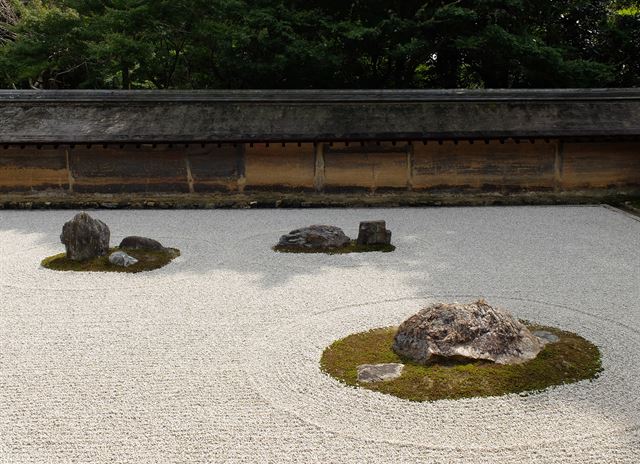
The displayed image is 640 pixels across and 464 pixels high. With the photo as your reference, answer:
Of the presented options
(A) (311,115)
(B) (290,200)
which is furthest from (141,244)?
(A) (311,115)

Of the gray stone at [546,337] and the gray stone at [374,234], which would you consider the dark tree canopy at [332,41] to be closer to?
the gray stone at [374,234]

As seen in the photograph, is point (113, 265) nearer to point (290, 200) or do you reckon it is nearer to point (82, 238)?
point (82, 238)

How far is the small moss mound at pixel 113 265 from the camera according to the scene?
11117 mm

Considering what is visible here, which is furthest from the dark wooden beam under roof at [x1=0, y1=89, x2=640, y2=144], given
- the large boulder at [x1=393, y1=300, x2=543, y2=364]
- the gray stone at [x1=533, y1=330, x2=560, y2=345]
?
the large boulder at [x1=393, y1=300, x2=543, y2=364]

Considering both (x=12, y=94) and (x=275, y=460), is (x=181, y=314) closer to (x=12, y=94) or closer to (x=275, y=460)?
(x=275, y=460)

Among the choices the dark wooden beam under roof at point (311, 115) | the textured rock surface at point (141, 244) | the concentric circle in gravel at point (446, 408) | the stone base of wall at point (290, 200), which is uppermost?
the dark wooden beam under roof at point (311, 115)

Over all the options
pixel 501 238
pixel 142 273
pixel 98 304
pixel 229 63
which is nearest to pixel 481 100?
pixel 501 238

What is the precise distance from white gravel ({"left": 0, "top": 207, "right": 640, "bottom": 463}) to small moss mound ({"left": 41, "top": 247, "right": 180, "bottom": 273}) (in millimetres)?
314

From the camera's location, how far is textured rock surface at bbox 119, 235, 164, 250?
1223 centimetres

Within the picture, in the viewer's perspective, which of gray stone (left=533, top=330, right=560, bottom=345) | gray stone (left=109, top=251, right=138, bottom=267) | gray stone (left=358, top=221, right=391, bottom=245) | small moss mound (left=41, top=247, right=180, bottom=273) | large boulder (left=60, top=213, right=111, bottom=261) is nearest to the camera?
gray stone (left=533, top=330, right=560, bottom=345)

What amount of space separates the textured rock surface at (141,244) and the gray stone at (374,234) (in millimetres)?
4301

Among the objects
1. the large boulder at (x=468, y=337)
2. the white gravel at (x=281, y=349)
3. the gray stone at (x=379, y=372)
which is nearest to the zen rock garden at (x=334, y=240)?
the white gravel at (x=281, y=349)

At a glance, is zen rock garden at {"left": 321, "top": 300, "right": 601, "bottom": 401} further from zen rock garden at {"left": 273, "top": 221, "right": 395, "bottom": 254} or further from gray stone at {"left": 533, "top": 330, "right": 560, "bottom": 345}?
zen rock garden at {"left": 273, "top": 221, "right": 395, "bottom": 254}

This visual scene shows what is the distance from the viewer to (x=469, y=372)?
6309mm
